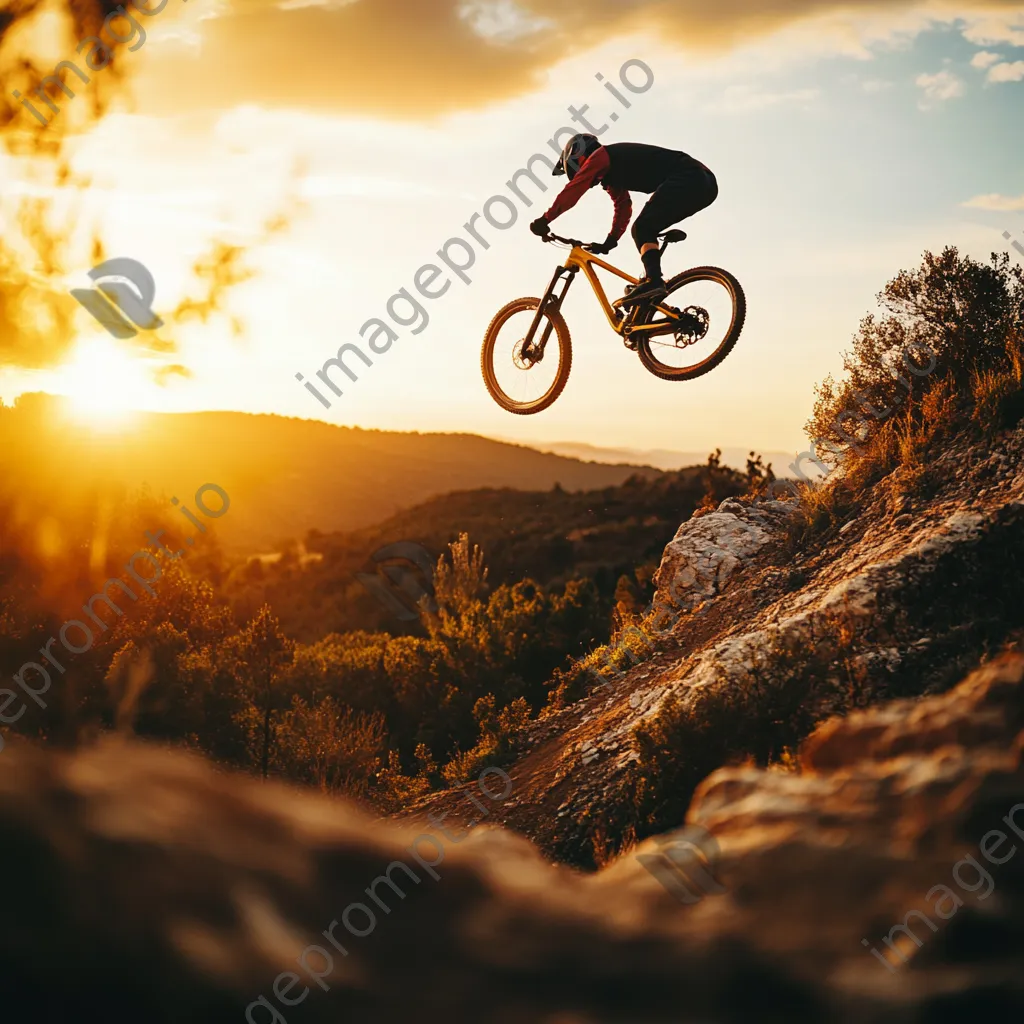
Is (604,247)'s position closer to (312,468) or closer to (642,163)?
(642,163)

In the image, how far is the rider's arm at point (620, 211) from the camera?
29.7 feet

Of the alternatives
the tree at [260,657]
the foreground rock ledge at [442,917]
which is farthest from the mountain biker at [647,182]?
the tree at [260,657]

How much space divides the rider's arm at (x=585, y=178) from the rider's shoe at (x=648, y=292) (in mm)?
1168

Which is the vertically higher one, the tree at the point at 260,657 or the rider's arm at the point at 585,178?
the rider's arm at the point at 585,178

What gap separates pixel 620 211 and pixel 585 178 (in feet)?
3.16

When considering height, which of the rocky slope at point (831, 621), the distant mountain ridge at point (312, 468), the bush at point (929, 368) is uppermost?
the bush at point (929, 368)

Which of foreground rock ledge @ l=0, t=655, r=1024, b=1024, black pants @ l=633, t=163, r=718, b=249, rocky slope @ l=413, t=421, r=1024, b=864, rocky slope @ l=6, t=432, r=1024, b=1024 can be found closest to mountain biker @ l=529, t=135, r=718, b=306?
black pants @ l=633, t=163, r=718, b=249

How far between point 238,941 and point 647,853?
57.7 inches

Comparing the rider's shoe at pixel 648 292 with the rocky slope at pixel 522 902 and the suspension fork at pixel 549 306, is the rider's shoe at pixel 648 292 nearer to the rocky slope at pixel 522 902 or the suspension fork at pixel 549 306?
the suspension fork at pixel 549 306

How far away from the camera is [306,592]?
129 feet

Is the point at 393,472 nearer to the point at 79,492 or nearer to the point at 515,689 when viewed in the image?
the point at 79,492

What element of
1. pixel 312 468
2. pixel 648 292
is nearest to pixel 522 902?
pixel 648 292

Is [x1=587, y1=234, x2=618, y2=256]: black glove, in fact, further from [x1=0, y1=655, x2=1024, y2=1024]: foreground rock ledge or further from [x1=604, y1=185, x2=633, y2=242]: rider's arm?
[x1=0, y1=655, x2=1024, y2=1024]: foreground rock ledge

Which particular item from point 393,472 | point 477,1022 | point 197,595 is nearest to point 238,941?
point 477,1022
